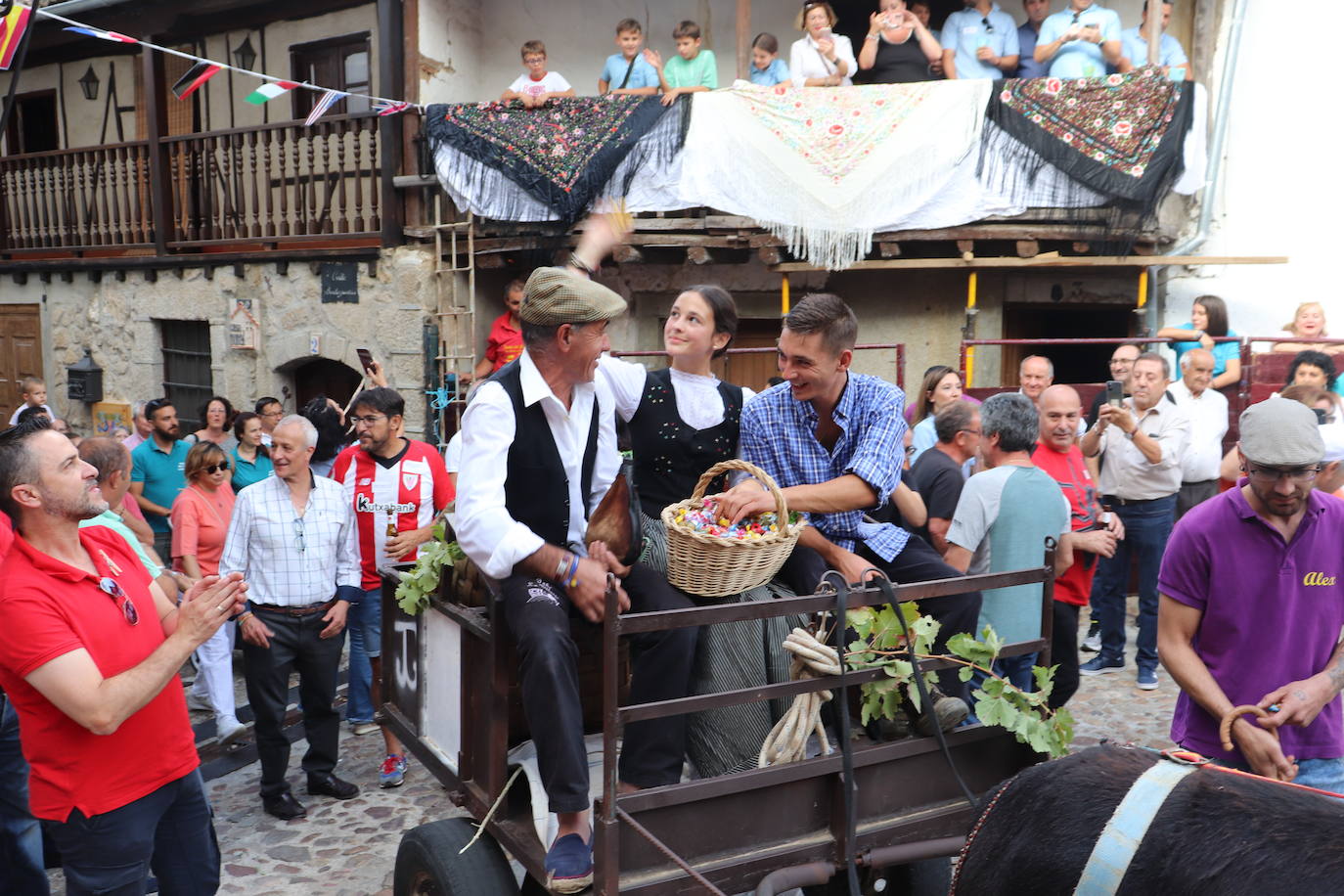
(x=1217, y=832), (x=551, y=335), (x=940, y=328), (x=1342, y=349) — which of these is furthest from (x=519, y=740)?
(x=940, y=328)

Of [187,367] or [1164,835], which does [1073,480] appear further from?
[187,367]

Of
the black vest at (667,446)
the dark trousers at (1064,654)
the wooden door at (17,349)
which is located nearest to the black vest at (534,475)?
the black vest at (667,446)

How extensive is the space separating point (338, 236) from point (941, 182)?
678cm

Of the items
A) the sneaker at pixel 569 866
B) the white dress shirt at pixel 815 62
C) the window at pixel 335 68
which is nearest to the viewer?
the sneaker at pixel 569 866

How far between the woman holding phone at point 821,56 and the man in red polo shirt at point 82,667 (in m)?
8.66

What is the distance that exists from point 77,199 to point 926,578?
1575 cm

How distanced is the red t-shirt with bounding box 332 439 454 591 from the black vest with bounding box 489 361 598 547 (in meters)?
2.89

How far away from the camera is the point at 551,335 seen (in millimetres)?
3389

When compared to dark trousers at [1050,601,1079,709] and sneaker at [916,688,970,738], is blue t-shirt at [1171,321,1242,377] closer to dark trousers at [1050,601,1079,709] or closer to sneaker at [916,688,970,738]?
dark trousers at [1050,601,1079,709]

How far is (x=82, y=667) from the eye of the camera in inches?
121

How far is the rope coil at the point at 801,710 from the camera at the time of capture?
3057 mm

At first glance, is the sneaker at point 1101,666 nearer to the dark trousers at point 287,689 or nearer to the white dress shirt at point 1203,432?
the white dress shirt at point 1203,432

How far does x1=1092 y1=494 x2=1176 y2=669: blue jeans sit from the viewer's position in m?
7.09

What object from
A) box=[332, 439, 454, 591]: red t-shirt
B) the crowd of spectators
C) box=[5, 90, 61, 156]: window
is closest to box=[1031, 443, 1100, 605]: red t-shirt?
box=[332, 439, 454, 591]: red t-shirt
